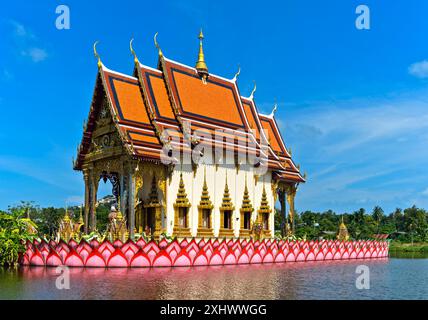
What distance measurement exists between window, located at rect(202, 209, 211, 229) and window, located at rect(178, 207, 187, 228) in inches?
47.9

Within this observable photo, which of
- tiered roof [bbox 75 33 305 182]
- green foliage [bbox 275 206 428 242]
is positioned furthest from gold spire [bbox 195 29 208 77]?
green foliage [bbox 275 206 428 242]

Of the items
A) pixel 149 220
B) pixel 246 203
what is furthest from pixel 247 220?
pixel 149 220

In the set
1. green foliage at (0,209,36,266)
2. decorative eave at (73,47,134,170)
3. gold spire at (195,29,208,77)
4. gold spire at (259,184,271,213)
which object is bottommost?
green foliage at (0,209,36,266)

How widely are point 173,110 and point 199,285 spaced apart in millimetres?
13684

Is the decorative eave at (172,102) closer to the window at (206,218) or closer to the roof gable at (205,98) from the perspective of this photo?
the roof gable at (205,98)

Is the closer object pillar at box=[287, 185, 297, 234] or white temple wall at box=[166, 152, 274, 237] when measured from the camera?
white temple wall at box=[166, 152, 274, 237]

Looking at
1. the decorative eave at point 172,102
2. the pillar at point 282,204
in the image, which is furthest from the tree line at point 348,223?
the decorative eave at point 172,102

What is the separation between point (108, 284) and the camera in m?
12.2

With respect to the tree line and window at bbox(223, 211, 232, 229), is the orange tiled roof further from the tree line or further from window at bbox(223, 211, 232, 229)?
the tree line

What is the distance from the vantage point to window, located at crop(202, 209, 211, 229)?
24.6 meters

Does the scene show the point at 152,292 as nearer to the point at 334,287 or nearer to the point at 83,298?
the point at 83,298
